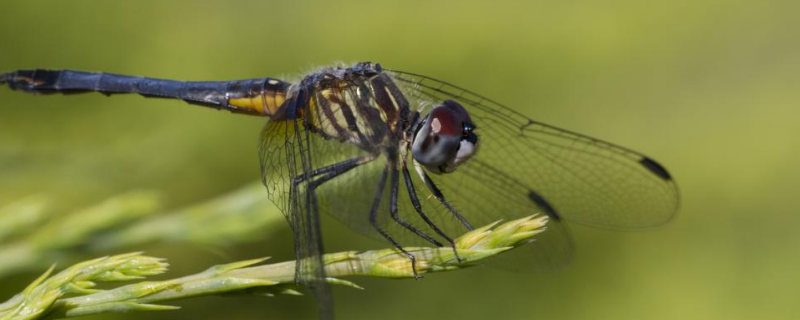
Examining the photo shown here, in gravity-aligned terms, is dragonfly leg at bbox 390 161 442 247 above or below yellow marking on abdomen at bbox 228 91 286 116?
below

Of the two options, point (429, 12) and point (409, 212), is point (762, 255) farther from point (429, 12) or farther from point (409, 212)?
point (429, 12)

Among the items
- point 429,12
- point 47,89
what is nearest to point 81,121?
point 47,89

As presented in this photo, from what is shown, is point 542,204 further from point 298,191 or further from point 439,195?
point 298,191

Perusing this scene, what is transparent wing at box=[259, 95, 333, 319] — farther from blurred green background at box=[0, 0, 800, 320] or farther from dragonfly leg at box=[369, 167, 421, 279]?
dragonfly leg at box=[369, 167, 421, 279]

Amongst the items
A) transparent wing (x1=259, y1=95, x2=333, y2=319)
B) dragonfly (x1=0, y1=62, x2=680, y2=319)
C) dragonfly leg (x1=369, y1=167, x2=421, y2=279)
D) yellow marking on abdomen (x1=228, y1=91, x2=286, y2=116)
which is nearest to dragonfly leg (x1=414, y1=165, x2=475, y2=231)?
dragonfly (x1=0, y1=62, x2=680, y2=319)

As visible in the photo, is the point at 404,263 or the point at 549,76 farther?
the point at 549,76

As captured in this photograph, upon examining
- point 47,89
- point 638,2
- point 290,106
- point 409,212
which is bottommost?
point 409,212

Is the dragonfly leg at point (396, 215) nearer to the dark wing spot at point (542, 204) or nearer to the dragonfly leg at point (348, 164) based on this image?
the dragonfly leg at point (348, 164)

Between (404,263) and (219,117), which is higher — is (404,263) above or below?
below
